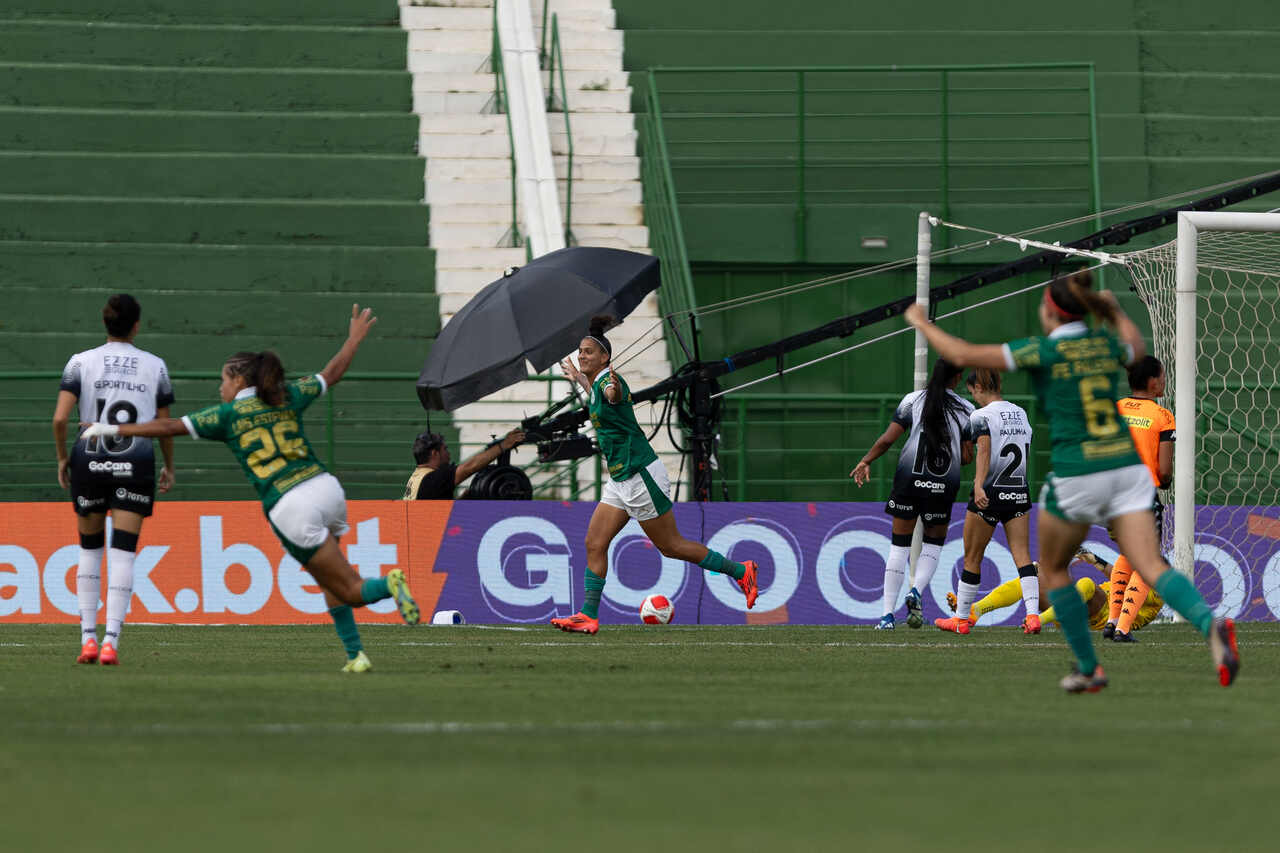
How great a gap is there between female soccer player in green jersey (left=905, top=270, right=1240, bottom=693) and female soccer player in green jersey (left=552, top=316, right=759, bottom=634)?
15.8ft

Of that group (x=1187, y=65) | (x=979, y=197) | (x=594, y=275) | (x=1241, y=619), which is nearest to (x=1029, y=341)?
(x=594, y=275)

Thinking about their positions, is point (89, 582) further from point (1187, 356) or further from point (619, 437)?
point (1187, 356)

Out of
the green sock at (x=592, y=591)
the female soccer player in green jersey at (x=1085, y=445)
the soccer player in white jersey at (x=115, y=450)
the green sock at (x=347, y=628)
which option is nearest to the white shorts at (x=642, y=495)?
the green sock at (x=592, y=591)

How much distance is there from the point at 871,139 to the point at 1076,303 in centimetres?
1411

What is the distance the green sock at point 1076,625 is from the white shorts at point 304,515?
3.35m

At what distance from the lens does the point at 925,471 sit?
44.7 ft

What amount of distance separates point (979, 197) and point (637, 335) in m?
4.53

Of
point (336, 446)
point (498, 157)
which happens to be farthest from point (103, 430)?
point (498, 157)

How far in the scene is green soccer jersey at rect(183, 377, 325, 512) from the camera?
9125mm

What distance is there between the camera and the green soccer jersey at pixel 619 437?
12.6 meters

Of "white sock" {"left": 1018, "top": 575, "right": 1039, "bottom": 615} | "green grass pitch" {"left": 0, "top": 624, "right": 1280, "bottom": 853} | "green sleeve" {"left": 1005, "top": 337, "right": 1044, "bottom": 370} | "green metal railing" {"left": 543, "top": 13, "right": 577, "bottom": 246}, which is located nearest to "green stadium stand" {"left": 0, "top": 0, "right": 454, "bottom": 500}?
A: "green metal railing" {"left": 543, "top": 13, "right": 577, "bottom": 246}

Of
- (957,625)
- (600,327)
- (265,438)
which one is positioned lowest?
(957,625)

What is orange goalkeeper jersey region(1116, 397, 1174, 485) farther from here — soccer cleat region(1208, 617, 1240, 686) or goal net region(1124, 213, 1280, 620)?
soccer cleat region(1208, 617, 1240, 686)

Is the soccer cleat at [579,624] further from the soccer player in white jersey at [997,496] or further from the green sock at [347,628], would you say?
the green sock at [347,628]
